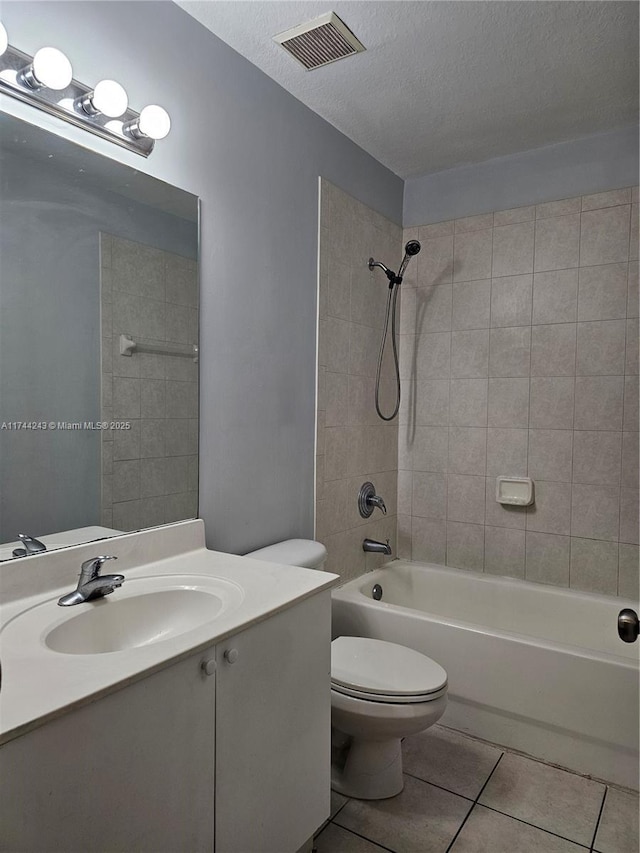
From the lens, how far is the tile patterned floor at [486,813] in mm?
1686

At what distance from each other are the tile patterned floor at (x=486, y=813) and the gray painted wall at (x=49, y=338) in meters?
1.24

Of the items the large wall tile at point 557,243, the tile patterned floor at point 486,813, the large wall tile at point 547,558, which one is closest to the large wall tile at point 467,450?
the large wall tile at point 547,558

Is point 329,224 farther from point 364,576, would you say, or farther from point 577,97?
point 364,576

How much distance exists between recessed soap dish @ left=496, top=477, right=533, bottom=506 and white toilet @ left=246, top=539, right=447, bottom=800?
108 centimetres

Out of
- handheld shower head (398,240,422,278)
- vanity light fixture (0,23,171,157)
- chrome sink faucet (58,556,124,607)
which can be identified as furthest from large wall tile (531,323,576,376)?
chrome sink faucet (58,556,124,607)

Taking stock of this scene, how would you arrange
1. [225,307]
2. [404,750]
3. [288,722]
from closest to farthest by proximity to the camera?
[288,722], [225,307], [404,750]

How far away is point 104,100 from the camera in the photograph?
1464mm

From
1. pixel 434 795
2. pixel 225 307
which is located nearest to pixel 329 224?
pixel 225 307

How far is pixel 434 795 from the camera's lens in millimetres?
1907

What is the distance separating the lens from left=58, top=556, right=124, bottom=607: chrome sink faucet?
1.37 meters

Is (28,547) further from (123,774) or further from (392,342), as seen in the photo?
(392,342)

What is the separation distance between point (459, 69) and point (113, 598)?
82.1 inches

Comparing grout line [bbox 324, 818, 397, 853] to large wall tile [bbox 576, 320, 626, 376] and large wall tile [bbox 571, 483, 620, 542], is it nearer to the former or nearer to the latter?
large wall tile [bbox 571, 483, 620, 542]

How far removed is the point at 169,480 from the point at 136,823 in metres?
0.95
